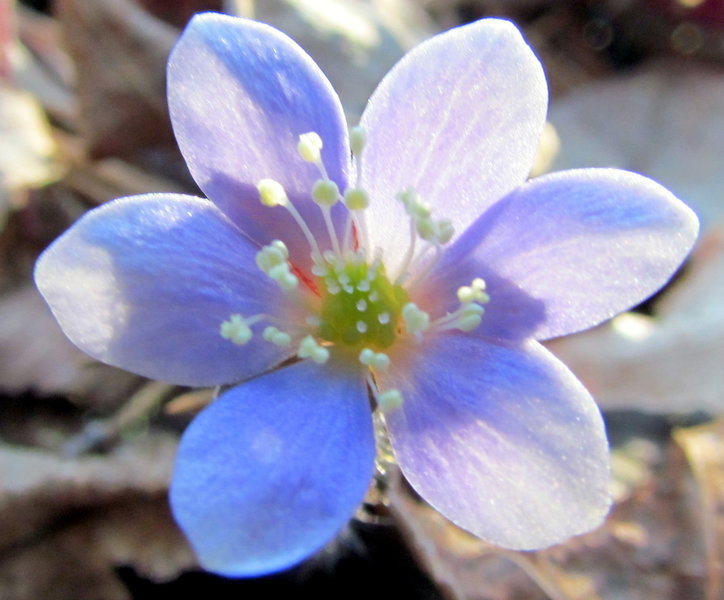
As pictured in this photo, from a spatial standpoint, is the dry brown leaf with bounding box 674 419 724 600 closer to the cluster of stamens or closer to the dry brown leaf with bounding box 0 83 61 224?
the cluster of stamens

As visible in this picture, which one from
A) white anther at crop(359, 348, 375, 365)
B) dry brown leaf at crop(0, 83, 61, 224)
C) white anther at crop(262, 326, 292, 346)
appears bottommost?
dry brown leaf at crop(0, 83, 61, 224)

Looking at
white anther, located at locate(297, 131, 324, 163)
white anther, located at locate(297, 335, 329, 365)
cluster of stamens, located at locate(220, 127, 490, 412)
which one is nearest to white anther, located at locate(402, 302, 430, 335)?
cluster of stamens, located at locate(220, 127, 490, 412)

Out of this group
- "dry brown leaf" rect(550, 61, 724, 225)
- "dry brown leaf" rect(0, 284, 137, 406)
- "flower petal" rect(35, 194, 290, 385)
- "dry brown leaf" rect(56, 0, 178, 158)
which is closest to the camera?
"flower petal" rect(35, 194, 290, 385)

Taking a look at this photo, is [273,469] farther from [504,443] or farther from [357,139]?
[357,139]

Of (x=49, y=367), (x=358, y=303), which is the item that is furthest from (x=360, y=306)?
(x=49, y=367)

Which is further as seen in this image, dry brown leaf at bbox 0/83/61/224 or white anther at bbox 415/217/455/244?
dry brown leaf at bbox 0/83/61/224

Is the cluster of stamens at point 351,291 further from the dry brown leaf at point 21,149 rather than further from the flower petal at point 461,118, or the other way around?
the dry brown leaf at point 21,149

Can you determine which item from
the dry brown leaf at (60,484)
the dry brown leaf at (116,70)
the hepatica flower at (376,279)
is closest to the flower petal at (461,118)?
the hepatica flower at (376,279)

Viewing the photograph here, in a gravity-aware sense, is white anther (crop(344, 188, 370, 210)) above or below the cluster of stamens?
above
